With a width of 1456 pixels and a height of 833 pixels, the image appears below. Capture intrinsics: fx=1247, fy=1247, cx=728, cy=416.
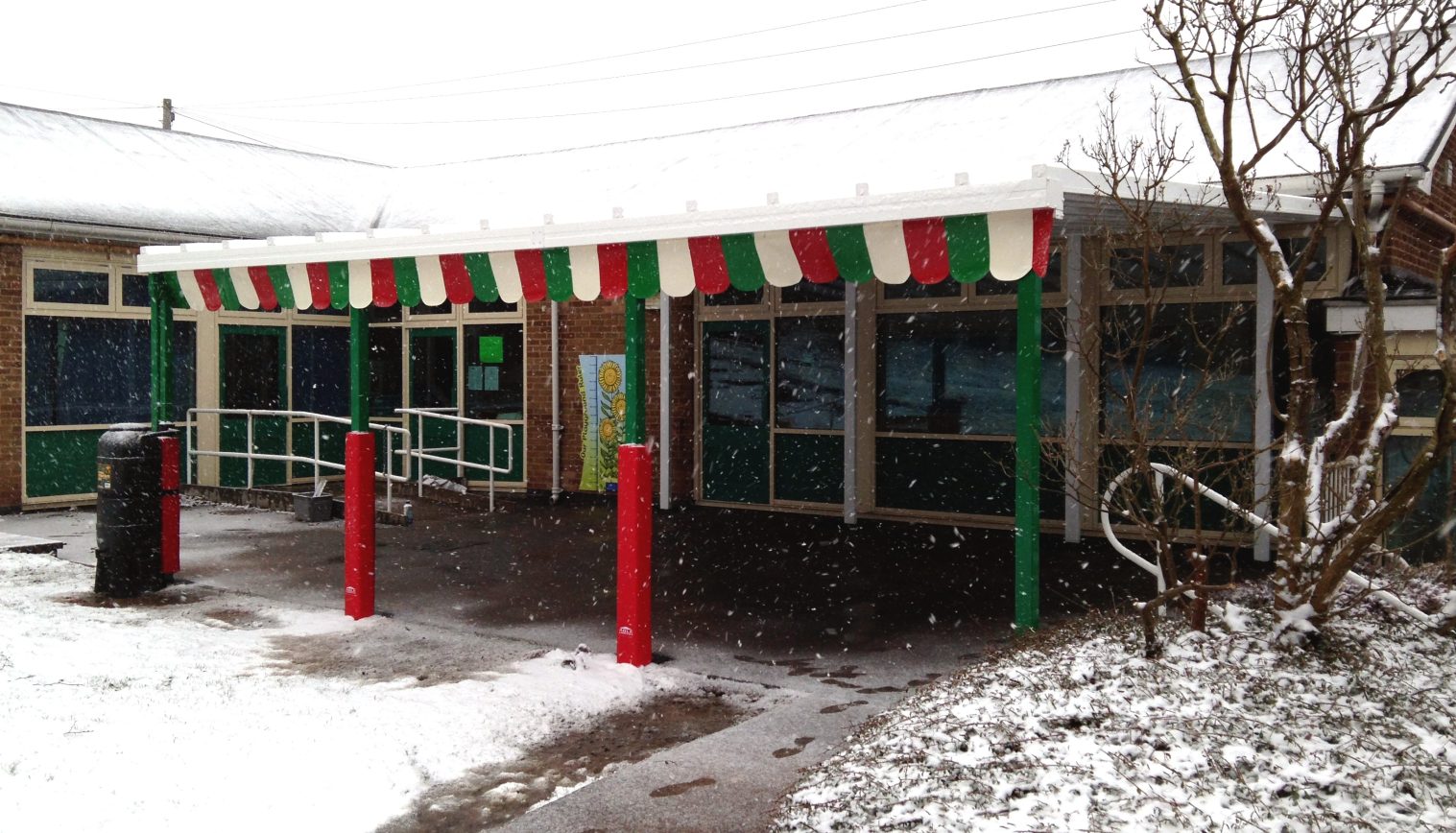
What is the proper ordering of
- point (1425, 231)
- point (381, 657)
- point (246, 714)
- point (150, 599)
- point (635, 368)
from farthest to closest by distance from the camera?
1. point (1425, 231)
2. point (150, 599)
3. point (381, 657)
4. point (635, 368)
5. point (246, 714)

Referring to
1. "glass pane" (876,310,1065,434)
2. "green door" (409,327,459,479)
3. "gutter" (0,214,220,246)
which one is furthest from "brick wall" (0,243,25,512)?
"glass pane" (876,310,1065,434)

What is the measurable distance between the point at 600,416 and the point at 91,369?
18.4 ft

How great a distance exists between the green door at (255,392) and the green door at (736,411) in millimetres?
5608

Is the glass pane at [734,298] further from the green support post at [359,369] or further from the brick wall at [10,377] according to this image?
the brick wall at [10,377]

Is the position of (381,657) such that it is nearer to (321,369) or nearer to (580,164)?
(321,369)

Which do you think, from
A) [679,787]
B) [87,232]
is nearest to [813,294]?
[87,232]

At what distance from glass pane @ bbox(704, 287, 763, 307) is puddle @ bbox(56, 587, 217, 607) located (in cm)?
620

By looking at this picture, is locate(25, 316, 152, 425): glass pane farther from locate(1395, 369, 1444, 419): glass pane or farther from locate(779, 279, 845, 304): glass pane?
locate(1395, 369, 1444, 419): glass pane

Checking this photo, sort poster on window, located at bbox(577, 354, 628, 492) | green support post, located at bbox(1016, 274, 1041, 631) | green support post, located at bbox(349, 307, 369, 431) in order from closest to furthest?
1. green support post, located at bbox(1016, 274, 1041, 631)
2. green support post, located at bbox(349, 307, 369, 431)
3. poster on window, located at bbox(577, 354, 628, 492)

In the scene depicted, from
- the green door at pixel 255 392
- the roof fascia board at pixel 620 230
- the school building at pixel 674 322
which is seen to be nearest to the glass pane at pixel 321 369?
the school building at pixel 674 322

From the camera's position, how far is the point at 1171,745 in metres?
4.34

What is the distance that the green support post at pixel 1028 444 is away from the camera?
5.89 metres

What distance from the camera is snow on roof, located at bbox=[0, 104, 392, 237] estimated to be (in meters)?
13.6

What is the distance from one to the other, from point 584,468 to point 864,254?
8913 millimetres
